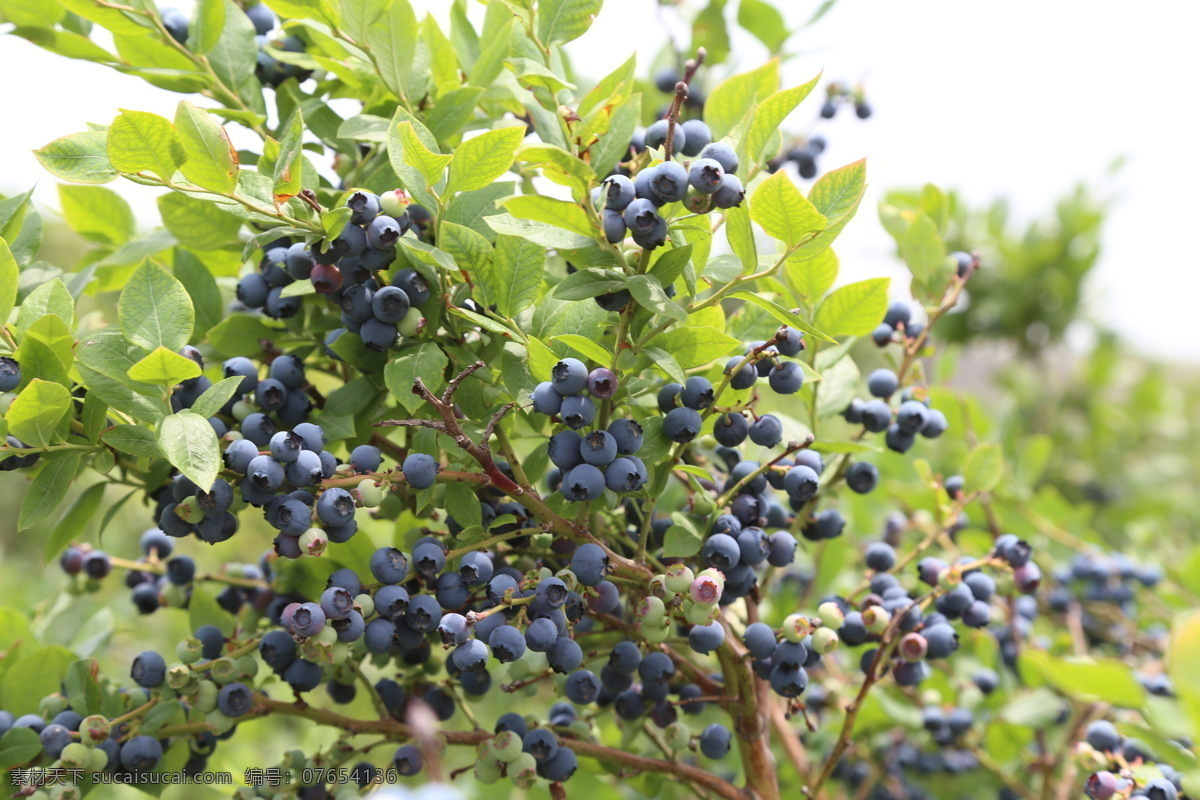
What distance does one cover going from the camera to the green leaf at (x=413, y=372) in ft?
2.81

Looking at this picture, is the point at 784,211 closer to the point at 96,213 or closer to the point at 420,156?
the point at 420,156

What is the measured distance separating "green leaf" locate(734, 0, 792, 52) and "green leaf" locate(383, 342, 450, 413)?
3.26 ft

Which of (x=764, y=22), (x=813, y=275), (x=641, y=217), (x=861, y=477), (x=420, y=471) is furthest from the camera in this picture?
(x=764, y=22)

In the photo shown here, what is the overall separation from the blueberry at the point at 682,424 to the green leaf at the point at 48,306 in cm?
61

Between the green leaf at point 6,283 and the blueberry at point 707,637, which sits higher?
the green leaf at point 6,283

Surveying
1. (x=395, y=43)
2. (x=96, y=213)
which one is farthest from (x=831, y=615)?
(x=96, y=213)

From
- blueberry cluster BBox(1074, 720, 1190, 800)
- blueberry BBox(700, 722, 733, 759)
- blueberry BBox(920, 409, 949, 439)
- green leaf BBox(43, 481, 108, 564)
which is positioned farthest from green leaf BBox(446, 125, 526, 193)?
blueberry cluster BBox(1074, 720, 1190, 800)

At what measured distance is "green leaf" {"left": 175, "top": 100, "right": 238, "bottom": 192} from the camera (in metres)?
0.81

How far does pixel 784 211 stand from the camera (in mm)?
823

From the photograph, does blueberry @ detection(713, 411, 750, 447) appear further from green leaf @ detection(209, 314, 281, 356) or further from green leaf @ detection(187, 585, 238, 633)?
green leaf @ detection(187, 585, 238, 633)

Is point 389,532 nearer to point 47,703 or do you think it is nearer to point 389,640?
point 47,703

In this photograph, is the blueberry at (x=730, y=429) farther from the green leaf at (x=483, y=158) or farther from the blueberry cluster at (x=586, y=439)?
the green leaf at (x=483, y=158)

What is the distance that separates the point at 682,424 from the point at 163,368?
1.60 feet

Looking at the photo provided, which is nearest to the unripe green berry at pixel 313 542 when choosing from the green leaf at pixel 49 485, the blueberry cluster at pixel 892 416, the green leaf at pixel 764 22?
the green leaf at pixel 49 485
